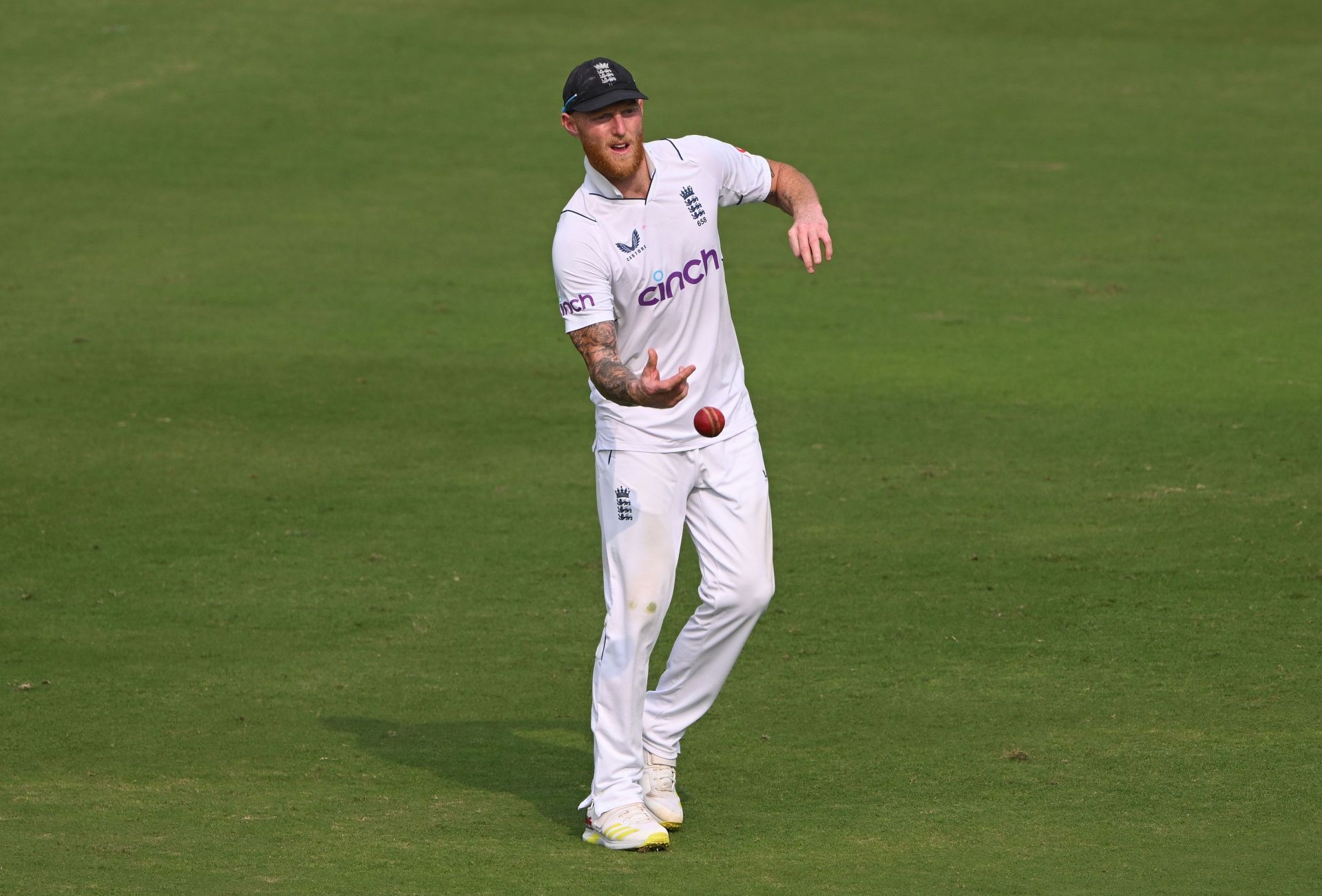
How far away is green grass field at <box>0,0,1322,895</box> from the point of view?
6328 mm

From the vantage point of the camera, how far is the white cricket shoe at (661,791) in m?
6.31

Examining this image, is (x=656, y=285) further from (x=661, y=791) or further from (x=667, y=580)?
(x=661, y=791)

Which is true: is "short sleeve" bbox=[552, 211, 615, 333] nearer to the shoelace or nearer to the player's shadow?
the shoelace

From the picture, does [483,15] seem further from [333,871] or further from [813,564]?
[333,871]

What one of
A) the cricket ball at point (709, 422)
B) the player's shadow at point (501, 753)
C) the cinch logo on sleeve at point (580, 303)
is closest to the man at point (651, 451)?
the cinch logo on sleeve at point (580, 303)

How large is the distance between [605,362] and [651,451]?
0.43m

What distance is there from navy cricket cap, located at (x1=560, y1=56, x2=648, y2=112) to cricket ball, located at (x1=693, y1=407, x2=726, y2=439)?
3.59ft

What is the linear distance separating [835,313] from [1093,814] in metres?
9.02

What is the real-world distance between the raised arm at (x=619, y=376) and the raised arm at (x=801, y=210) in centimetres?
70

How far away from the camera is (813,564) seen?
373 inches

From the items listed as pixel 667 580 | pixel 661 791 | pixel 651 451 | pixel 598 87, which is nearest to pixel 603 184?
pixel 598 87

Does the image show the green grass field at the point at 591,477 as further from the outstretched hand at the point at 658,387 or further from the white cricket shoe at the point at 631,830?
the outstretched hand at the point at 658,387

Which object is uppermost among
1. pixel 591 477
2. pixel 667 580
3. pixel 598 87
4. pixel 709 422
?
pixel 598 87

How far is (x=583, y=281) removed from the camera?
617cm
